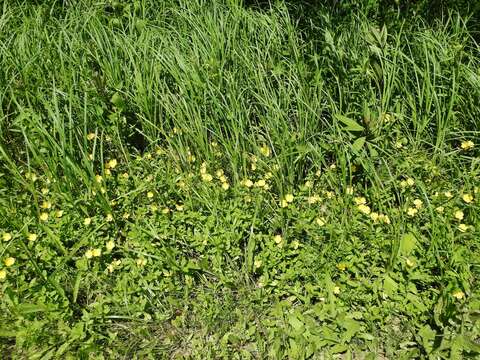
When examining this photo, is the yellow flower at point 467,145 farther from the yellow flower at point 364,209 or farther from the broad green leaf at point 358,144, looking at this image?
the yellow flower at point 364,209


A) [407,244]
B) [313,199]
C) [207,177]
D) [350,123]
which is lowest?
[407,244]

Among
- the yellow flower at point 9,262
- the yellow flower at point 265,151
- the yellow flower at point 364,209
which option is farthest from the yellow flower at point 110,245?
the yellow flower at point 364,209

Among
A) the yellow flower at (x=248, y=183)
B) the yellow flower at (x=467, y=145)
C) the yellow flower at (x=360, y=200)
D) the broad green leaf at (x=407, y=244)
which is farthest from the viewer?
the yellow flower at (x=467, y=145)

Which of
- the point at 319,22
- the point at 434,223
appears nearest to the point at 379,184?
the point at 434,223

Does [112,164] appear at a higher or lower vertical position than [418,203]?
higher

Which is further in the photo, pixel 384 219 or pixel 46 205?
pixel 46 205

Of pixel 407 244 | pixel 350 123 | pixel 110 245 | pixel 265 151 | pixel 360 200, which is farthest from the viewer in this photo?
pixel 265 151

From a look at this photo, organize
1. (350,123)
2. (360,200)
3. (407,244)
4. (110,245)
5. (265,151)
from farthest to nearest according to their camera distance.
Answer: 1. (265,151)
2. (350,123)
3. (360,200)
4. (110,245)
5. (407,244)

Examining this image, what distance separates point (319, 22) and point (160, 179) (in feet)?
5.48

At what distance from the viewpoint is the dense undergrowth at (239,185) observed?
6.30ft

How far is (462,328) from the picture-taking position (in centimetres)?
174

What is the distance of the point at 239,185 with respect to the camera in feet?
7.76

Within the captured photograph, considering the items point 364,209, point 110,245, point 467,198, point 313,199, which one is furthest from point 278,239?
point 467,198

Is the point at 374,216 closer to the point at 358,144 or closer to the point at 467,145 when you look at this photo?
the point at 358,144
